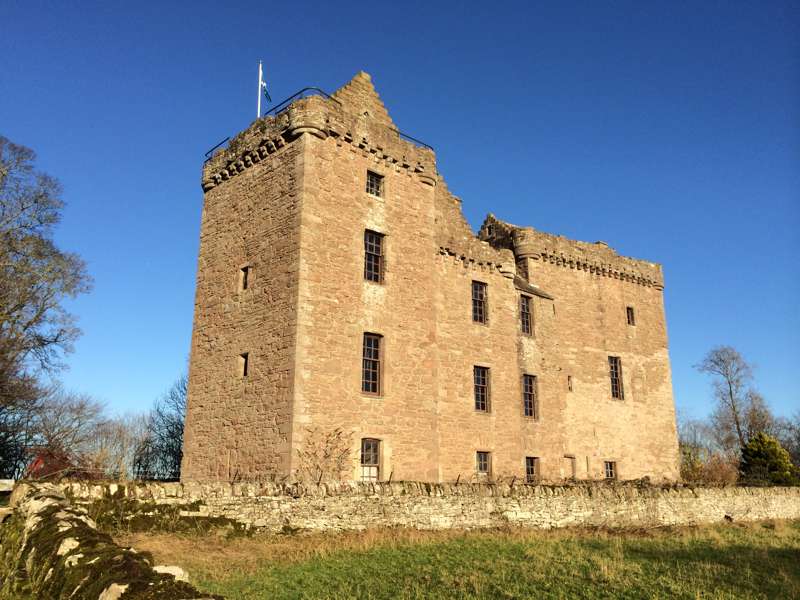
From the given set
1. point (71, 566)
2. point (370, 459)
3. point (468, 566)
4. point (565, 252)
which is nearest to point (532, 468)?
point (370, 459)

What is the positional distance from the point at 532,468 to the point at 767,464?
723 inches

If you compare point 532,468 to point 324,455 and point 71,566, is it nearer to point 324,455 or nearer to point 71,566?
point 324,455

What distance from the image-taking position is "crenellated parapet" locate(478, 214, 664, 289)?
93.0 feet

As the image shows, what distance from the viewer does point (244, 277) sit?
795 inches

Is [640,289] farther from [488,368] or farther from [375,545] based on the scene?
[375,545]

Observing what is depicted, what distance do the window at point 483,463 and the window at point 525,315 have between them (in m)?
5.77

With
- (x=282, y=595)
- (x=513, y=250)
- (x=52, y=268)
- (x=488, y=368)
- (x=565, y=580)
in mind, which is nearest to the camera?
(x=282, y=595)

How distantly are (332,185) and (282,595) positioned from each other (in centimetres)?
1305

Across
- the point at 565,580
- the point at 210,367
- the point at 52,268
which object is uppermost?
the point at 52,268

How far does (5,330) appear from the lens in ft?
81.0

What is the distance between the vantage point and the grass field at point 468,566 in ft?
31.1

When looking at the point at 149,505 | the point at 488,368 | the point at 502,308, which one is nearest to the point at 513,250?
the point at 502,308

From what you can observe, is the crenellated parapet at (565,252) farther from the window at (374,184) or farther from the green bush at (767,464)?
the green bush at (767,464)

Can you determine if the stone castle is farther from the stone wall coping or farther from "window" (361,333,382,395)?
the stone wall coping
